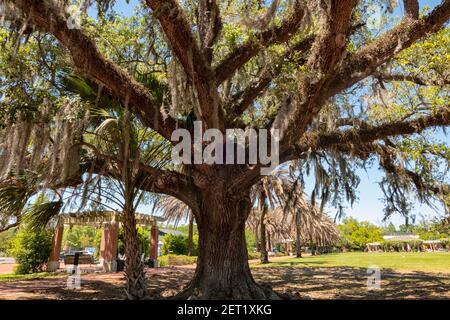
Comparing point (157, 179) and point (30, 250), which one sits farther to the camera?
point (30, 250)

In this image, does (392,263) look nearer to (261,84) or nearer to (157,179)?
(261,84)

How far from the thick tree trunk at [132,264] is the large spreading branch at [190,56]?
2.61m

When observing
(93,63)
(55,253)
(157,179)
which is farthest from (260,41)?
(55,253)

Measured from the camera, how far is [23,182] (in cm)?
655

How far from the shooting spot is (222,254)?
6.86 meters

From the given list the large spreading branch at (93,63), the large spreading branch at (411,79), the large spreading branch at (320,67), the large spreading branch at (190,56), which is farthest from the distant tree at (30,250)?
the large spreading branch at (411,79)

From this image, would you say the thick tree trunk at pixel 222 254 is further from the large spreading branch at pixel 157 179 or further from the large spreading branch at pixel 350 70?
→ the large spreading branch at pixel 350 70

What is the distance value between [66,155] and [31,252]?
43.7ft

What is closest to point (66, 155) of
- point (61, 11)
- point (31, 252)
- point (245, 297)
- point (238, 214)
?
point (61, 11)

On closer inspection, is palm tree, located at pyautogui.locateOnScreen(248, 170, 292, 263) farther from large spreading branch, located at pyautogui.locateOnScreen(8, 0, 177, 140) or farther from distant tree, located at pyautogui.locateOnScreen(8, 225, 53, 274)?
large spreading branch, located at pyautogui.locateOnScreen(8, 0, 177, 140)

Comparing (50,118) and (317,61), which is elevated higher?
(317,61)

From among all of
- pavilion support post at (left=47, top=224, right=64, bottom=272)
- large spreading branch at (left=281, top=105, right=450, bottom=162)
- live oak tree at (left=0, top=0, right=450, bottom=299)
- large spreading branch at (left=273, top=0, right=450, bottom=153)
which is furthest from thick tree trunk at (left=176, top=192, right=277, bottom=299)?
pavilion support post at (left=47, top=224, right=64, bottom=272)

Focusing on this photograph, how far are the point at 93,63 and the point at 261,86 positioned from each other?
3.57 metres
